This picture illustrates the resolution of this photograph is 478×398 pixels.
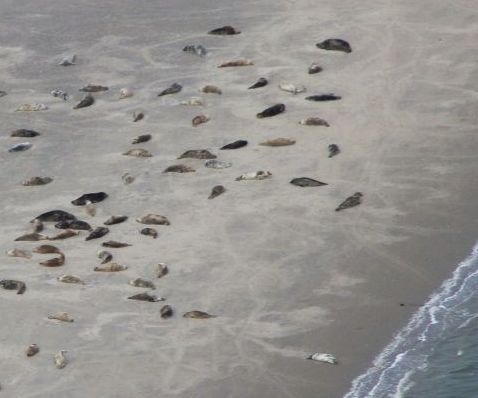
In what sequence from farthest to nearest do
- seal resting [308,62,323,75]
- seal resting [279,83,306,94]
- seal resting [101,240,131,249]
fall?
seal resting [308,62,323,75] → seal resting [279,83,306,94] → seal resting [101,240,131,249]

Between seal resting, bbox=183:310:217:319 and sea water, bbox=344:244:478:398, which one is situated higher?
seal resting, bbox=183:310:217:319

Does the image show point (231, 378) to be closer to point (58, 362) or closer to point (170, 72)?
point (58, 362)

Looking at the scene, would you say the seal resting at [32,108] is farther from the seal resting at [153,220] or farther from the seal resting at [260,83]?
the seal resting at [153,220]

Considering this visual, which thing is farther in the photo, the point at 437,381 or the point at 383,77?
the point at 383,77

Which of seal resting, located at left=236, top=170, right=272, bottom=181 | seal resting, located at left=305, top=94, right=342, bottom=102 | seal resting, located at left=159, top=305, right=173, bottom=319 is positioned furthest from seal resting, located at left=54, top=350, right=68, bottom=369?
seal resting, located at left=305, top=94, right=342, bottom=102

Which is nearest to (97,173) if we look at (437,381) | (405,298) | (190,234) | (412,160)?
(190,234)

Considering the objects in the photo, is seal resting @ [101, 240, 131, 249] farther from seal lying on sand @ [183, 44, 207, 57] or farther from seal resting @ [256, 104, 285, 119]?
seal lying on sand @ [183, 44, 207, 57]

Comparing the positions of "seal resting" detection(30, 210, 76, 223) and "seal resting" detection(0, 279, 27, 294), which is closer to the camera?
"seal resting" detection(0, 279, 27, 294)
